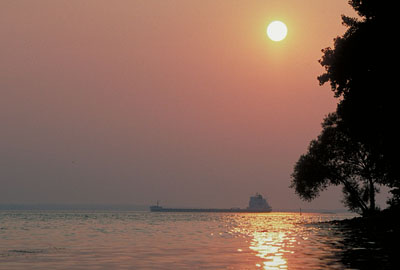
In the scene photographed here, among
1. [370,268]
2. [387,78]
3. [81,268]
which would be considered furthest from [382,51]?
[81,268]

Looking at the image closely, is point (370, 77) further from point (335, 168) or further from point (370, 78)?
point (335, 168)

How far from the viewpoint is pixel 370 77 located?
141ft

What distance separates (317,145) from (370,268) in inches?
2339

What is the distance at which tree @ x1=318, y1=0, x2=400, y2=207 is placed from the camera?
134 ft

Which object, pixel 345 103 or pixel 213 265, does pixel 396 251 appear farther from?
pixel 345 103

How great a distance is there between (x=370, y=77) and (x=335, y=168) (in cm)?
4103

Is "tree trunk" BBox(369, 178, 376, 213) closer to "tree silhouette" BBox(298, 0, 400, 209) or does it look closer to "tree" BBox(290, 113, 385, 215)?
"tree" BBox(290, 113, 385, 215)

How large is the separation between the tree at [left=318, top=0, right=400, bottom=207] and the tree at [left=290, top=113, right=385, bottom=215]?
33229mm

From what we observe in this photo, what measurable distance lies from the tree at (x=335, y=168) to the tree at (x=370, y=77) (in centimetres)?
3323

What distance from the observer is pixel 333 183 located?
84500 mm

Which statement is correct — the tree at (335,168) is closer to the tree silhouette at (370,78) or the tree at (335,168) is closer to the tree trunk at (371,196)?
the tree trunk at (371,196)

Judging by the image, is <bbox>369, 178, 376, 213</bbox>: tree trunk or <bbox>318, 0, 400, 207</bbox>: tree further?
<bbox>369, 178, 376, 213</bbox>: tree trunk

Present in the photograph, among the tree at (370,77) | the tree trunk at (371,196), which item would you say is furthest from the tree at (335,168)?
the tree at (370,77)

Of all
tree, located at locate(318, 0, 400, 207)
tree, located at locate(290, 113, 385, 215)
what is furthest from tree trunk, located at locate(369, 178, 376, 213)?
tree, located at locate(318, 0, 400, 207)
